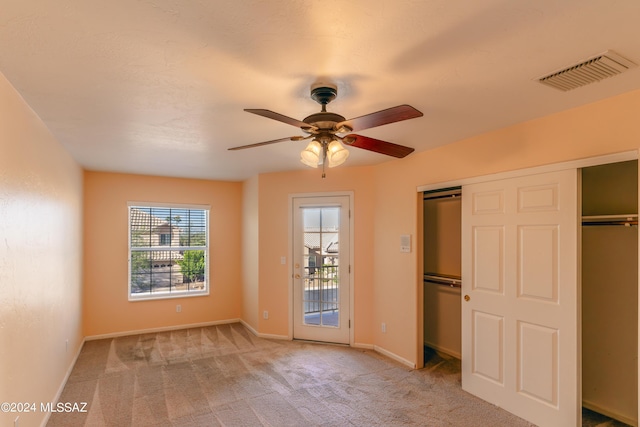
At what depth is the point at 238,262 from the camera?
6.17 meters

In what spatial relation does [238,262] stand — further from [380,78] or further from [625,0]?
[625,0]

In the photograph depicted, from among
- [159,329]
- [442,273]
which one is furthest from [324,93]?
[159,329]

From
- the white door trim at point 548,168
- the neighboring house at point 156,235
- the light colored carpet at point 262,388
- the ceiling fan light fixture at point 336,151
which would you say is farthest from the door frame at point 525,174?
the neighboring house at point 156,235

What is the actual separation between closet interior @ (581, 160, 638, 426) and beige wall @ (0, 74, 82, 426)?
14.0 ft

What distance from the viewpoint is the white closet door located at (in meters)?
2.67

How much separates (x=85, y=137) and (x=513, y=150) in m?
3.90

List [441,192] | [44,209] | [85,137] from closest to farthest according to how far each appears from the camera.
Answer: [44,209] < [85,137] < [441,192]

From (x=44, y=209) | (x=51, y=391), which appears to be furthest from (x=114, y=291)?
(x=44, y=209)

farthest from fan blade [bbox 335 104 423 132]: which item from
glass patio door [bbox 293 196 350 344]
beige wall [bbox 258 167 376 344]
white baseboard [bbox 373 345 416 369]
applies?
white baseboard [bbox 373 345 416 369]

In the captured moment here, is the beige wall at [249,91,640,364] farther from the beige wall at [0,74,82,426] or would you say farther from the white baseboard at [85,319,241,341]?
the beige wall at [0,74,82,426]

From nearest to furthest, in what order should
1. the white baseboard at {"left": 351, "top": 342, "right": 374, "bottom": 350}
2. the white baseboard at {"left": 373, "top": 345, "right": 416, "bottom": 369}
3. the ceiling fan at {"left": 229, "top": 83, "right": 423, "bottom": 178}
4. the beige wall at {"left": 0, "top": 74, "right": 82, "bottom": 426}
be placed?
the ceiling fan at {"left": 229, "top": 83, "right": 423, "bottom": 178}
the beige wall at {"left": 0, "top": 74, "right": 82, "bottom": 426}
the white baseboard at {"left": 373, "top": 345, "right": 416, "bottom": 369}
the white baseboard at {"left": 351, "top": 342, "right": 374, "bottom": 350}

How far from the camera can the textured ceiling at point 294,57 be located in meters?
1.45

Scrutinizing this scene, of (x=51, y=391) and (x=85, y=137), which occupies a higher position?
(x=85, y=137)

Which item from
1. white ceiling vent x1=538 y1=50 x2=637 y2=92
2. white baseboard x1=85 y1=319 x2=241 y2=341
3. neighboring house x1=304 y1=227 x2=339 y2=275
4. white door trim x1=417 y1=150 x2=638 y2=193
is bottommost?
white baseboard x1=85 y1=319 x2=241 y2=341
